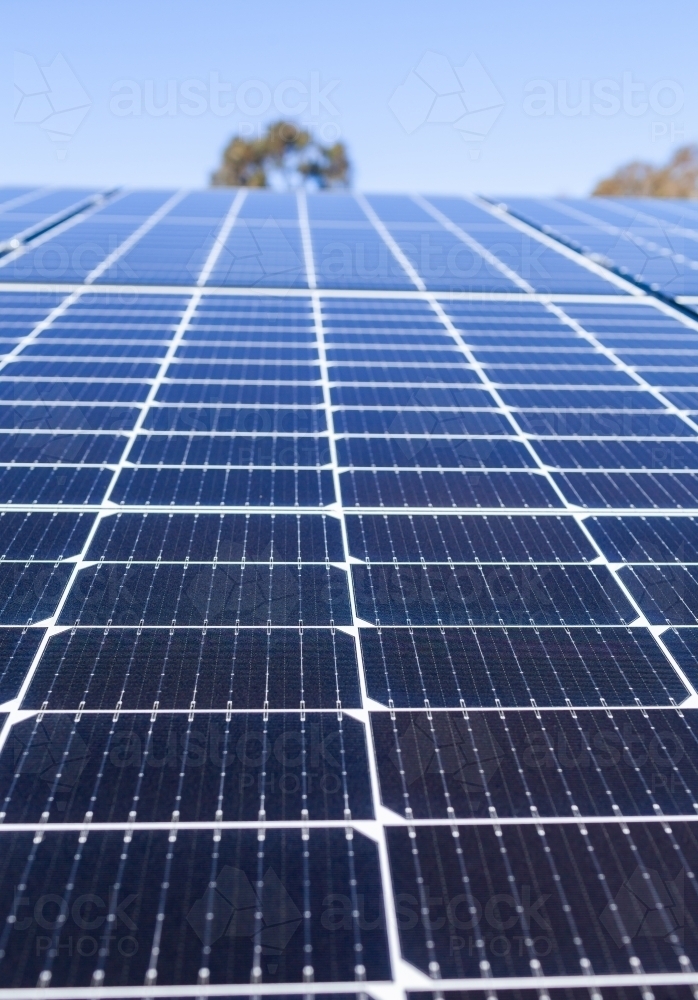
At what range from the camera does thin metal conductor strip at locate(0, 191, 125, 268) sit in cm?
2358

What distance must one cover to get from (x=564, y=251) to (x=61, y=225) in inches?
761

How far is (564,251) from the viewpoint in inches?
1074

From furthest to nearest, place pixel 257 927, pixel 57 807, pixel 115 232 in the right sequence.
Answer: pixel 115 232, pixel 57 807, pixel 257 927

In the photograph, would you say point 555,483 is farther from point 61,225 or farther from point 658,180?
point 658,180

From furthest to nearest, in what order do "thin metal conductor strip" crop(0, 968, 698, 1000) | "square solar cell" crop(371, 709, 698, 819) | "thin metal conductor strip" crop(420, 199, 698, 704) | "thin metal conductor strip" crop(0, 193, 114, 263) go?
1. "thin metal conductor strip" crop(0, 193, 114, 263)
2. "thin metal conductor strip" crop(420, 199, 698, 704)
3. "square solar cell" crop(371, 709, 698, 819)
4. "thin metal conductor strip" crop(0, 968, 698, 1000)

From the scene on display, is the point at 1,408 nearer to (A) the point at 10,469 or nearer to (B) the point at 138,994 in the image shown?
(A) the point at 10,469

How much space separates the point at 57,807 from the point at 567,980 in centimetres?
449

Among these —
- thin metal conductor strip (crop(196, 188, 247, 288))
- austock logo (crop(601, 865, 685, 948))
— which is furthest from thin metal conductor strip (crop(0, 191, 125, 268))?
austock logo (crop(601, 865, 685, 948))

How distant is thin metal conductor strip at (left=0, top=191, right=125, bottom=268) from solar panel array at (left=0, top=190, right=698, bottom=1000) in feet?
27.4

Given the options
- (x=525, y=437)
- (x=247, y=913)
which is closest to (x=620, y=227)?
(x=525, y=437)

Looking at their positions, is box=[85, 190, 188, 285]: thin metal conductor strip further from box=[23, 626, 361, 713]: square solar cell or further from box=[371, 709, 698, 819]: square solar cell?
box=[371, 709, 698, 819]: square solar cell

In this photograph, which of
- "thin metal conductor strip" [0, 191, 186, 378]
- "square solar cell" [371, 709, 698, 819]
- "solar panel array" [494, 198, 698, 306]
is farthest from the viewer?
"solar panel array" [494, 198, 698, 306]

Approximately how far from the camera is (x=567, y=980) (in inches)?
218

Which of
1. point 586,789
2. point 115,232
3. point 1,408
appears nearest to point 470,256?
point 115,232
